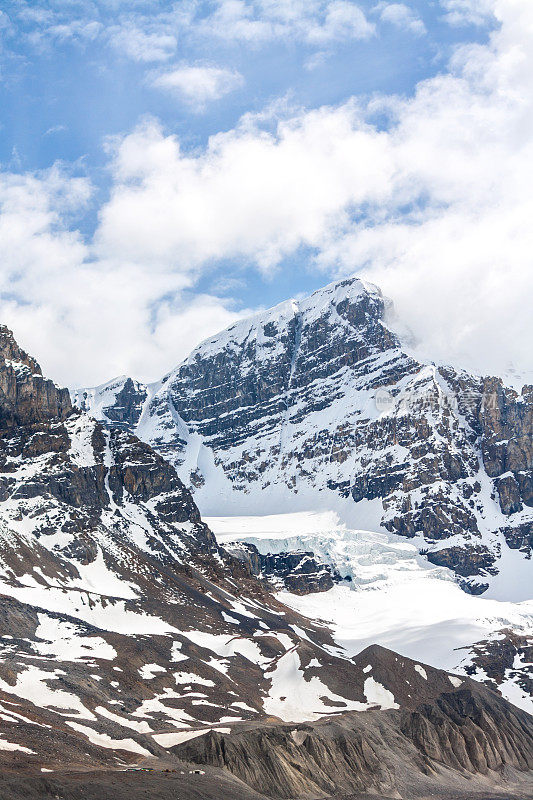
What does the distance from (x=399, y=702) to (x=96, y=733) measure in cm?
7957

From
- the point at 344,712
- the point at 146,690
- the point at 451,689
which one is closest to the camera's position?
the point at 146,690

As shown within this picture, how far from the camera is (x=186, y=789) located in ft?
287

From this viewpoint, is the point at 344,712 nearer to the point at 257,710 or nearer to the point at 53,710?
the point at 257,710

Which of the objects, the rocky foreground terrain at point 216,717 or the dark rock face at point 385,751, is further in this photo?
the dark rock face at point 385,751

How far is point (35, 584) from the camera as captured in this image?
198 m

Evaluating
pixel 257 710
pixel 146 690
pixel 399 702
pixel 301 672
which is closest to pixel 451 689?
pixel 399 702

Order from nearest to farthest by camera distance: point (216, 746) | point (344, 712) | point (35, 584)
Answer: point (216, 746)
point (344, 712)
point (35, 584)

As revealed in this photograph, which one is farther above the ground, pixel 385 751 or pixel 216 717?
pixel 216 717

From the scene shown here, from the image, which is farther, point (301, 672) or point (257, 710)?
point (301, 672)

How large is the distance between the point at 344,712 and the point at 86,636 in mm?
50318

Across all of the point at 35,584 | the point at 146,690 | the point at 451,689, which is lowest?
the point at 451,689

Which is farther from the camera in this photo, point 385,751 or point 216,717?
point 216,717

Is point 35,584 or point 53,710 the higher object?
point 35,584

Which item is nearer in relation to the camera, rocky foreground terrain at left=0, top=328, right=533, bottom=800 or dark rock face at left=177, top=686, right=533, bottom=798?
rocky foreground terrain at left=0, top=328, right=533, bottom=800
